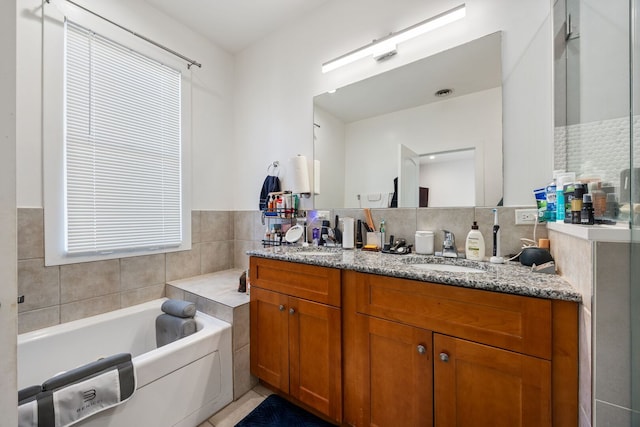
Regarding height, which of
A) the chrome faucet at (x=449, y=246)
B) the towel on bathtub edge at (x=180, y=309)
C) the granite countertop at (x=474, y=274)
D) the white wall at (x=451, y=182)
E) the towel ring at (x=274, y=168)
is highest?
the towel ring at (x=274, y=168)

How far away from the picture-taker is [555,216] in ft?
3.58

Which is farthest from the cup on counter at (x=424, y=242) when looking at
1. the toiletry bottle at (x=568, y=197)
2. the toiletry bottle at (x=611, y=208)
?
the toiletry bottle at (x=611, y=208)

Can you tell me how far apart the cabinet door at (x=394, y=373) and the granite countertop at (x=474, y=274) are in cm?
24

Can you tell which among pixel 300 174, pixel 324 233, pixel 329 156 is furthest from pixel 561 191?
pixel 300 174

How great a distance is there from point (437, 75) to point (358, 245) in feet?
3.99

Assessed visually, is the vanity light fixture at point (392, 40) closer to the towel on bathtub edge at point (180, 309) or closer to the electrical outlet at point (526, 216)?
the electrical outlet at point (526, 216)

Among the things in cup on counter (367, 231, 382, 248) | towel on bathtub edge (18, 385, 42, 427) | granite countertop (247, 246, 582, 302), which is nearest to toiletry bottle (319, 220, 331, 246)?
cup on counter (367, 231, 382, 248)

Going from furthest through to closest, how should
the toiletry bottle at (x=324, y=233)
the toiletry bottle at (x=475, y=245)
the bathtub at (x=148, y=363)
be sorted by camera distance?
the toiletry bottle at (x=324, y=233)
the toiletry bottle at (x=475, y=245)
the bathtub at (x=148, y=363)

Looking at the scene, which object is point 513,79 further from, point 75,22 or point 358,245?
point 75,22

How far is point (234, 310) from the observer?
1.64 metres

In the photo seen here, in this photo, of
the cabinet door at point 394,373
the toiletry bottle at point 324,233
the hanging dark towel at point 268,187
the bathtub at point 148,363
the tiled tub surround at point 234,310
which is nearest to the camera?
the cabinet door at point 394,373

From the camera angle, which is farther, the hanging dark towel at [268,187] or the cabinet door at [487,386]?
the hanging dark towel at [268,187]

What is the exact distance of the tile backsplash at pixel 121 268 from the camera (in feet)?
4.84

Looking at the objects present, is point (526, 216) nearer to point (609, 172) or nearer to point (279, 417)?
→ point (609, 172)
